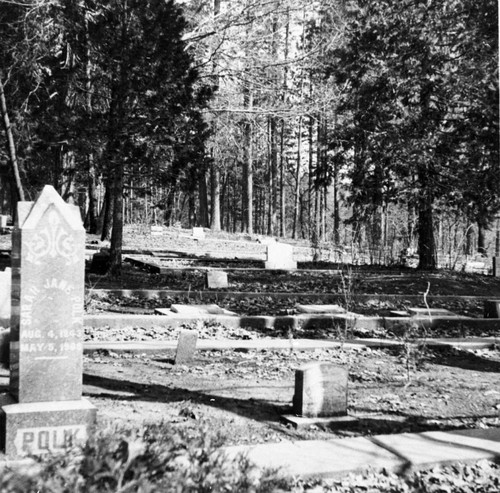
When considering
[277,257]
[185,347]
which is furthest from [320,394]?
[277,257]

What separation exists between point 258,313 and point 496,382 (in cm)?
516

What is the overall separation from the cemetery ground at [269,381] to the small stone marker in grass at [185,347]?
4.0 inches

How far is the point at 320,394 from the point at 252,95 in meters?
Result: 16.3

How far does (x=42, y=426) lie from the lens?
4.95 m

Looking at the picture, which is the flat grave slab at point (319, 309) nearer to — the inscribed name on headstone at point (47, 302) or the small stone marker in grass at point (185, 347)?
the small stone marker in grass at point (185, 347)

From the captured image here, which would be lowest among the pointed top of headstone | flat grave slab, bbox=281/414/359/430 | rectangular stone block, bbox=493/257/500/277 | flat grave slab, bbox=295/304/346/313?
flat grave slab, bbox=281/414/359/430

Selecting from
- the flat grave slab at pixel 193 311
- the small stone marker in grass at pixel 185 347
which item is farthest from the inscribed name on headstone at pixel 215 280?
the small stone marker in grass at pixel 185 347

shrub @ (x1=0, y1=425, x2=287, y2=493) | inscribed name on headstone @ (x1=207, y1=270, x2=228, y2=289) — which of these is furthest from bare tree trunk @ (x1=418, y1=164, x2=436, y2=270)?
shrub @ (x1=0, y1=425, x2=287, y2=493)

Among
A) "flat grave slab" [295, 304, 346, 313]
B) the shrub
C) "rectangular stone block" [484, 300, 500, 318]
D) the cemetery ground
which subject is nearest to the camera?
the shrub

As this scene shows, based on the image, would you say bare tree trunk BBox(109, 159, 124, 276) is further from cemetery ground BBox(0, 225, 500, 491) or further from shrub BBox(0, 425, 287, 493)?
shrub BBox(0, 425, 287, 493)

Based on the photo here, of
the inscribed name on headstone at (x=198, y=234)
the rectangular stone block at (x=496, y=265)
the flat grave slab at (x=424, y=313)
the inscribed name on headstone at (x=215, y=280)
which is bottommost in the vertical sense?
the flat grave slab at (x=424, y=313)

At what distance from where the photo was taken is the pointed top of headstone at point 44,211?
5188mm

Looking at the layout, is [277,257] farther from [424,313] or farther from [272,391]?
[272,391]

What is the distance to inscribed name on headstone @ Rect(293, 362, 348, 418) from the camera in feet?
20.2
